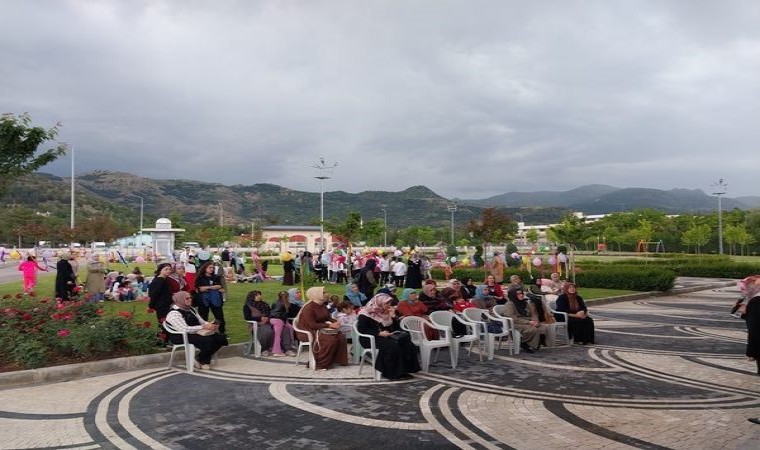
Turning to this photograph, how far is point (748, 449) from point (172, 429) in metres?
5.52

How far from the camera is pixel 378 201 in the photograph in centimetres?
16675

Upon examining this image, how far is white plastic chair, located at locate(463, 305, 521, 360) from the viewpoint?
9547mm

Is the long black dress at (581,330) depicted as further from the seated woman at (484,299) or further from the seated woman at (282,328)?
the seated woman at (282,328)

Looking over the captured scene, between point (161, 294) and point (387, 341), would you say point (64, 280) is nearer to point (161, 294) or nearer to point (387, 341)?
point (161, 294)

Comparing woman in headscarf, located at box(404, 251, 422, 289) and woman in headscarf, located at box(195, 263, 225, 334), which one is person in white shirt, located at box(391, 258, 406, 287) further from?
woman in headscarf, located at box(195, 263, 225, 334)

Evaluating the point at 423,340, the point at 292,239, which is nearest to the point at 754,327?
the point at 423,340

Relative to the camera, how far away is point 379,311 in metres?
8.80

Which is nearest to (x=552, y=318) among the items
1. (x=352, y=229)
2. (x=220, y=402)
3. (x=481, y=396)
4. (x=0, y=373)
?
(x=481, y=396)

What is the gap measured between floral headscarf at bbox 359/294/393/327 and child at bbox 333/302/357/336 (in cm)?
112

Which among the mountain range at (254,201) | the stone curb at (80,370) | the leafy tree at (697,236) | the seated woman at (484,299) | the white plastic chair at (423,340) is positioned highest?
the mountain range at (254,201)

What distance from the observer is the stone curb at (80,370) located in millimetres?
7504

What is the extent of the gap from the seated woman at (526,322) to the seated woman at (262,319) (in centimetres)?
450

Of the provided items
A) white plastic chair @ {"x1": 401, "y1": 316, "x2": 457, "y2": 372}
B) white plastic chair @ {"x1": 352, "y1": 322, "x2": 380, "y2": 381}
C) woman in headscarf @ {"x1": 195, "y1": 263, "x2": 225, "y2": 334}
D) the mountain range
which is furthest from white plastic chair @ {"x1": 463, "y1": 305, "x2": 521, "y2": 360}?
the mountain range

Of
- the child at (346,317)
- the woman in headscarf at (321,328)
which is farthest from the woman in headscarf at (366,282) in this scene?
the woman in headscarf at (321,328)
